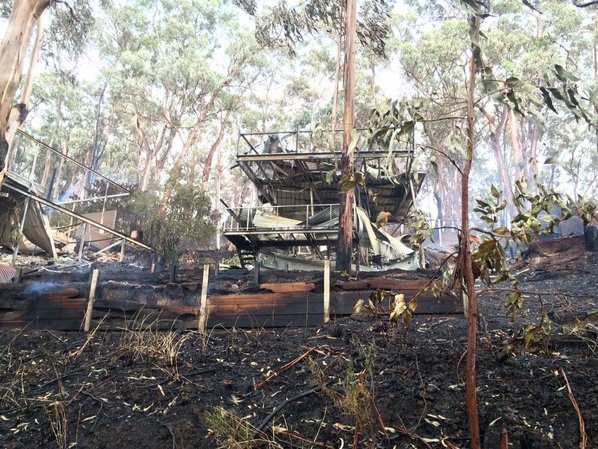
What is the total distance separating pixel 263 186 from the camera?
1484 centimetres

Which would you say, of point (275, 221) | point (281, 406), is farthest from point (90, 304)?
point (275, 221)

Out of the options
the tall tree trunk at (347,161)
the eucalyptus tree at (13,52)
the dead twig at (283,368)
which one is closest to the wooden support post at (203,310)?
the dead twig at (283,368)

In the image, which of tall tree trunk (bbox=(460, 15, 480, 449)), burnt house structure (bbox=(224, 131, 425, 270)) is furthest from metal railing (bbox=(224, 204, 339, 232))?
tall tree trunk (bbox=(460, 15, 480, 449))

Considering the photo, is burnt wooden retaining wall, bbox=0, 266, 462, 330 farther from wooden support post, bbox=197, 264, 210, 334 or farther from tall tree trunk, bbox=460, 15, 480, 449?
tall tree trunk, bbox=460, 15, 480, 449

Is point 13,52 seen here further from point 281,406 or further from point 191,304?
point 281,406

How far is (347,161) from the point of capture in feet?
30.8

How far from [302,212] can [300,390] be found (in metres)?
11.0

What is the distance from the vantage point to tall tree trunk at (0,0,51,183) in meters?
7.59

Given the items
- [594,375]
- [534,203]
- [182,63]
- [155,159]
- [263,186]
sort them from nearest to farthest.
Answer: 1. [534,203]
2. [594,375]
3. [263,186]
4. [182,63]
5. [155,159]

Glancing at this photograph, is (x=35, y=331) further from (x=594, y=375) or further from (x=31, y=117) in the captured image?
(x=31, y=117)

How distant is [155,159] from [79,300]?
75.8ft

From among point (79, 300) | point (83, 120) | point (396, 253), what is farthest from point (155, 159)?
point (79, 300)

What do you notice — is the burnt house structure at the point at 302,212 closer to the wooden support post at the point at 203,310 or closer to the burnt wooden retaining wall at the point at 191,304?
the burnt wooden retaining wall at the point at 191,304

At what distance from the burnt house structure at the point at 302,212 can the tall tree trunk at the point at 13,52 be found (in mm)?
5730
